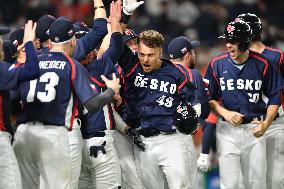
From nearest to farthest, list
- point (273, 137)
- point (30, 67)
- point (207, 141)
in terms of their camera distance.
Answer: point (30, 67) → point (273, 137) → point (207, 141)

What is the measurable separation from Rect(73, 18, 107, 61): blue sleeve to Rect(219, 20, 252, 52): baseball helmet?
147cm

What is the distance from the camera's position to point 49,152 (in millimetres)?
6801

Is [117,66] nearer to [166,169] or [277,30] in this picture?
[166,169]

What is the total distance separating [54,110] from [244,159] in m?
2.52

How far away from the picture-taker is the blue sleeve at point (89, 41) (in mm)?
7469

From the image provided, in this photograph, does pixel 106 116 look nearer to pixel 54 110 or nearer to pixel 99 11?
pixel 54 110

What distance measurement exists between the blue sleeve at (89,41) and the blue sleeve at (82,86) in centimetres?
60

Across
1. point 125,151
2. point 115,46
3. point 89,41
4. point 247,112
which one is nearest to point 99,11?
point 89,41

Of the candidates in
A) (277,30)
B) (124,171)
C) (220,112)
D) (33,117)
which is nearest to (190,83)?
(220,112)

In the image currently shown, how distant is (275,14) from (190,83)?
8958 mm

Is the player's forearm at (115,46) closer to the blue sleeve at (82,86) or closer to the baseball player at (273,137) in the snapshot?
the blue sleeve at (82,86)

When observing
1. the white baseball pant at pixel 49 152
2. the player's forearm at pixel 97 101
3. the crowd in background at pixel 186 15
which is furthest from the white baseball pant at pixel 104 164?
the crowd in background at pixel 186 15

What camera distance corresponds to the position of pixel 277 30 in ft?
52.4

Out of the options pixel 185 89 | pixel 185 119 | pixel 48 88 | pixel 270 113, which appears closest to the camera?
pixel 48 88
